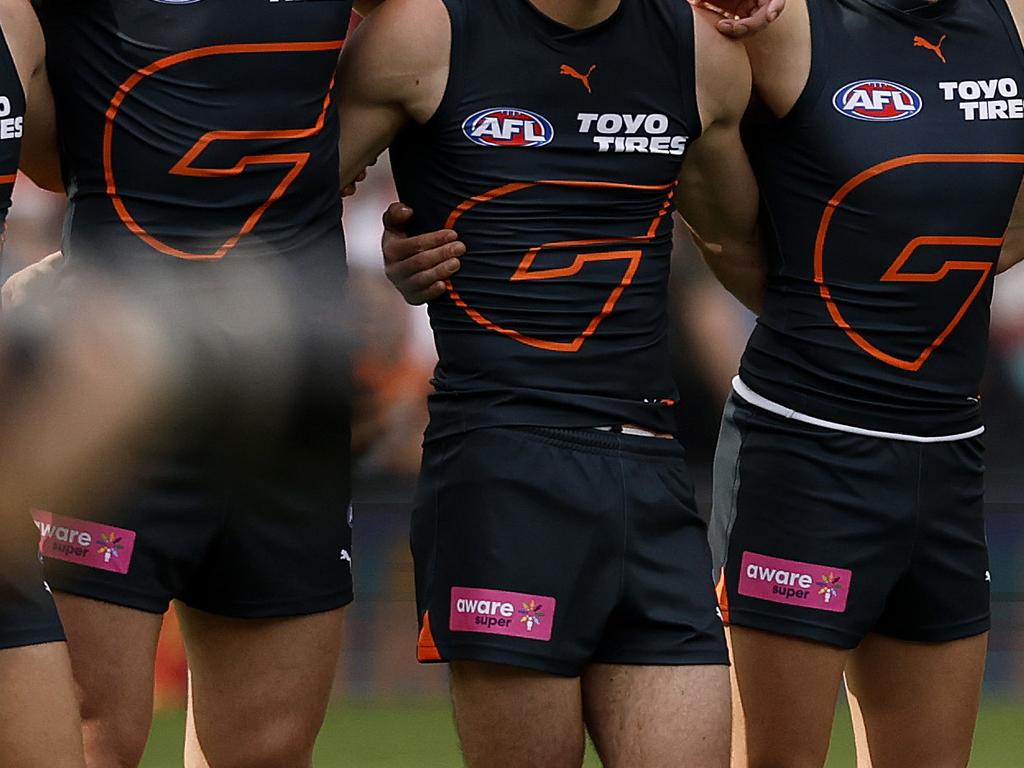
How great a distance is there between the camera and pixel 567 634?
11.1 feet

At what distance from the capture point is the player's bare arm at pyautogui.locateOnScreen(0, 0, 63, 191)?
312cm

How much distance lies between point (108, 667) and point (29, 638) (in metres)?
0.33

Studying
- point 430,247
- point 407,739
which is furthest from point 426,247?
point 407,739

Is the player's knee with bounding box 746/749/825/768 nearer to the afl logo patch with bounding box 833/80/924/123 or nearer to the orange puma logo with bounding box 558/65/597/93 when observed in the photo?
the afl logo patch with bounding box 833/80/924/123

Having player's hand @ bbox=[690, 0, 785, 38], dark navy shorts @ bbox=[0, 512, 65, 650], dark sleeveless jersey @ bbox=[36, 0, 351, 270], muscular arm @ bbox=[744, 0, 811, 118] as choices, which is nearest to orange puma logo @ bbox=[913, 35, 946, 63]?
muscular arm @ bbox=[744, 0, 811, 118]

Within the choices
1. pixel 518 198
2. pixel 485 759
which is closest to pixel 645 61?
pixel 518 198

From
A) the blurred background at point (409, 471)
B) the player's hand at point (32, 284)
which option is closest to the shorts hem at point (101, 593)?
the player's hand at point (32, 284)

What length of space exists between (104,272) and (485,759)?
1.06 meters

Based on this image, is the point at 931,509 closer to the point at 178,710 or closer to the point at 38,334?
the point at 38,334

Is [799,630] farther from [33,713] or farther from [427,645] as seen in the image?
[33,713]

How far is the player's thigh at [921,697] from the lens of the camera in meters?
3.88

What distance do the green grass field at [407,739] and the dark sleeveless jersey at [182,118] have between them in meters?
2.96

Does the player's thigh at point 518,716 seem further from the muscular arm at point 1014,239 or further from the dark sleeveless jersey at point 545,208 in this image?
the muscular arm at point 1014,239

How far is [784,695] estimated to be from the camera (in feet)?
12.5
